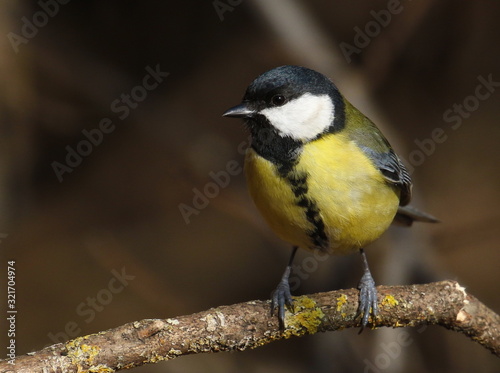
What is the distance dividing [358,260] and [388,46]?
118cm

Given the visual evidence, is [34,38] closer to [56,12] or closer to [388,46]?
[56,12]

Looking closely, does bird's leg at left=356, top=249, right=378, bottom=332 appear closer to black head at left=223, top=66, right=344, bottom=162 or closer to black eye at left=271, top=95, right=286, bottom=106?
black head at left=223, top=66, right=344, bottom=162

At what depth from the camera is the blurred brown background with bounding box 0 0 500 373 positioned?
10.4 feet

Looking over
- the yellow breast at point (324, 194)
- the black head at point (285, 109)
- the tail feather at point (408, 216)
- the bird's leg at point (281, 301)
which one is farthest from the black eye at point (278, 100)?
the tail feather at point (408, 216)

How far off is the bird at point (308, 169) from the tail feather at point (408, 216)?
522mm

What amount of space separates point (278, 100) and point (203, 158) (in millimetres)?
1576

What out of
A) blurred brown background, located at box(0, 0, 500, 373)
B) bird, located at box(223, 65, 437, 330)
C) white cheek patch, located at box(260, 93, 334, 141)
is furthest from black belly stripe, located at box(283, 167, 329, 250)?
blurred brown background, located at box(0, 0, 500, 373)

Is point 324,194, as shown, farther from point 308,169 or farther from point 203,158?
point 203,158

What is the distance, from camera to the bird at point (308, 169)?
72.9 inches

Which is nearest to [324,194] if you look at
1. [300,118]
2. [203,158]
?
[300,118]

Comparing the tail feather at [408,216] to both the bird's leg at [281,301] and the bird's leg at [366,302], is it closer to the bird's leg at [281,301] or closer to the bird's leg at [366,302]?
the bird's leg at [366,302]

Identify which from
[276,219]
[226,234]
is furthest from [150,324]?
[226,234]

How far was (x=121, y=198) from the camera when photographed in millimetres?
3504

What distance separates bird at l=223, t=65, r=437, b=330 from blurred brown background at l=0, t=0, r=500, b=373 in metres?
1.18
